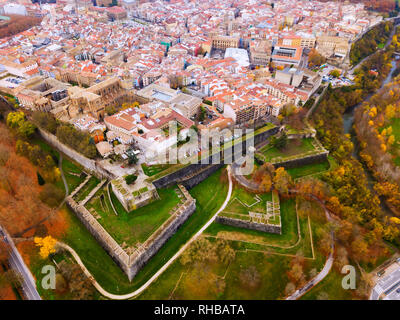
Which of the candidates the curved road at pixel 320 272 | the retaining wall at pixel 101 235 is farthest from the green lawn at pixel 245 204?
the retaining wall at pixel 101 235

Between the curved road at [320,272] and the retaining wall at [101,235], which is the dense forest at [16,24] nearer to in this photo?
the retaining wall at [101,235]

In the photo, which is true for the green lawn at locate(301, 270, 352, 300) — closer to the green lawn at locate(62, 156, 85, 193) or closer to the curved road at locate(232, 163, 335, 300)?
the curved road at locate(232, 163, 335, 300)

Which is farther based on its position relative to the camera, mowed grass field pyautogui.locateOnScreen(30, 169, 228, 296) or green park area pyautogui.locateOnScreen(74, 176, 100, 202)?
green park area pyautogui.locateOnScreen(74, 176, 100, 202)

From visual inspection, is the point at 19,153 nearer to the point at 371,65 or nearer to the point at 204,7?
the point at 371,65

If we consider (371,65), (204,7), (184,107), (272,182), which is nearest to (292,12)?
(204,7)
